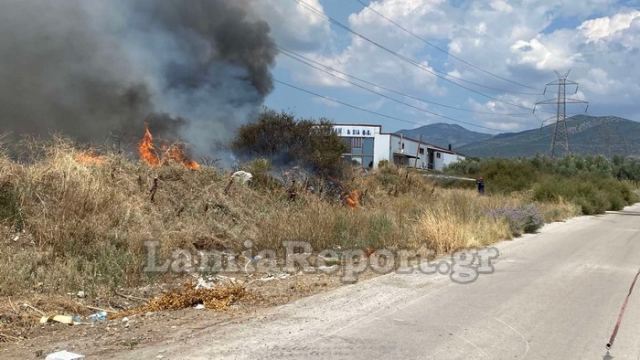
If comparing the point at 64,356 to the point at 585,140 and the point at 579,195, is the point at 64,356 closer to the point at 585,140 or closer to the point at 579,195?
the point at 579,195

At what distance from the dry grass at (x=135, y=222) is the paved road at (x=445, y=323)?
8.92 feet

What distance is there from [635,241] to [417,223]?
6.79 m

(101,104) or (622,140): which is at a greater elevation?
(622,140)

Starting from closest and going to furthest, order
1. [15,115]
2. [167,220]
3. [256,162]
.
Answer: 1. [167,220]
2. [256,162]
3. [15,115]

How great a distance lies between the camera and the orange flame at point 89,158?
13.0 meters

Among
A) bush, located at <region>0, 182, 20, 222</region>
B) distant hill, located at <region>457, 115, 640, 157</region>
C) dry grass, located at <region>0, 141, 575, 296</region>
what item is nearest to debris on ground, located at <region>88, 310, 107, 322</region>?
dry grass, located at <region>0, 141, 575, 296</region>

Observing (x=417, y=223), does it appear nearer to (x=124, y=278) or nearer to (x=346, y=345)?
(x=124, y=278)

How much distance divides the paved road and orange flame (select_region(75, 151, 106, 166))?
7290 millimetres

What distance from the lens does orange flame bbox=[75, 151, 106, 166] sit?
13.0m

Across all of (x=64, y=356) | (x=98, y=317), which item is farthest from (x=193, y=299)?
(x=64, y=356)

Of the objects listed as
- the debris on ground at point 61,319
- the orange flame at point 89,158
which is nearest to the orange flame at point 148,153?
the orange flame at point 89,158

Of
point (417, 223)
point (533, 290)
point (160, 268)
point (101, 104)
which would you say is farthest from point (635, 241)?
point (101, 104)

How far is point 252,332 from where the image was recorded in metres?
6.08

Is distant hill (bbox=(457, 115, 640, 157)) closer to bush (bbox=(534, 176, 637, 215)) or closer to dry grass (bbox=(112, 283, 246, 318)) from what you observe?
bush (bbox=(534, 176, 637, 215))
